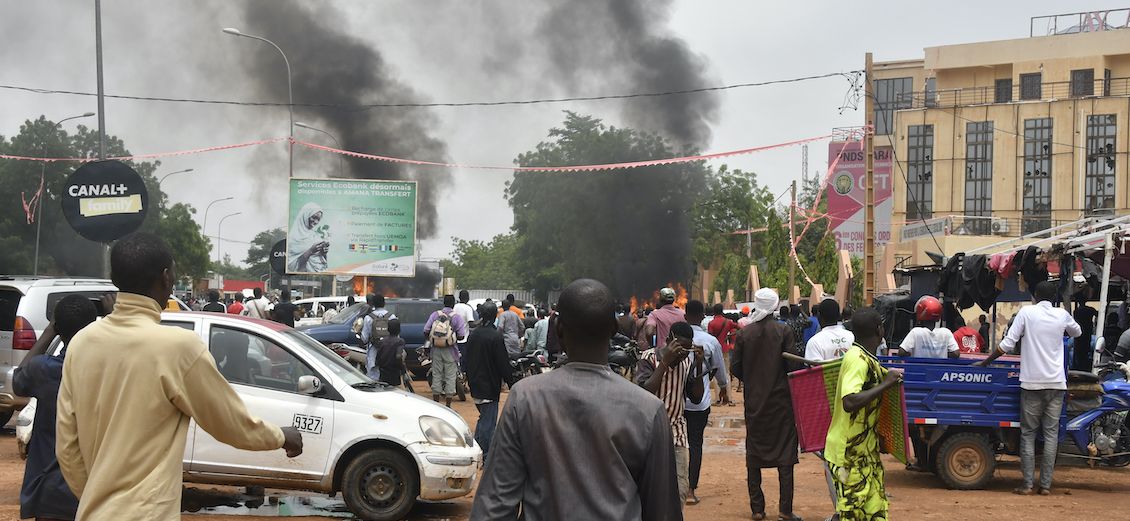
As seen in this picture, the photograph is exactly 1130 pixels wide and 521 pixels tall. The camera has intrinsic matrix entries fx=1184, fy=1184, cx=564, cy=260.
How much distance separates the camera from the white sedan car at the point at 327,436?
817 cm

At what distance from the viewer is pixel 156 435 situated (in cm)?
341

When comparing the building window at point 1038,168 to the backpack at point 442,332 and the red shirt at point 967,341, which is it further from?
the backpack at point 442,332

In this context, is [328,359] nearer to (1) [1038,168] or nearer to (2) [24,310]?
(2) [24,310]

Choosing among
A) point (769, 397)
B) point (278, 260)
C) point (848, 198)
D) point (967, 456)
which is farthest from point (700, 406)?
point (848, 198)

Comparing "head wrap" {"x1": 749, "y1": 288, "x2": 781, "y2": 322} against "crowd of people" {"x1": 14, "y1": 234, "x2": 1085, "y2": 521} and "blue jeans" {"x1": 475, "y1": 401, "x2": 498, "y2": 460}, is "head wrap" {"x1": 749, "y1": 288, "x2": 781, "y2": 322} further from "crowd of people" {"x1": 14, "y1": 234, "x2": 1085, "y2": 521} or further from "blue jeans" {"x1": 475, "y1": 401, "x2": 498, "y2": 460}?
"crowd of people" {"x1": 14, "y1": 234, "x2": 1085, "y2": 521}

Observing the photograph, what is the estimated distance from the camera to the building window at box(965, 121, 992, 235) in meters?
59.4

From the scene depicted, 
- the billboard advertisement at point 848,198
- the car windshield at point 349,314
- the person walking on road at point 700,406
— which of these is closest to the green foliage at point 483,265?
the billboard advertisement at point 848,198

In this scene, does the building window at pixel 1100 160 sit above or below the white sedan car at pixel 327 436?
above

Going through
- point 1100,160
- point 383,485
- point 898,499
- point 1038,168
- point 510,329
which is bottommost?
point 898,499

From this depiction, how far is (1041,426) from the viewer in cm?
979

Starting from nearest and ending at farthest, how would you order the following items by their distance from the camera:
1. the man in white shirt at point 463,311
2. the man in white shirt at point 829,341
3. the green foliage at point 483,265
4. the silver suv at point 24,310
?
the man in white shirt at point 829,341
the silver suv at point 24,310
the man in white shirt at point 463,311
the green foliage at point 483,265

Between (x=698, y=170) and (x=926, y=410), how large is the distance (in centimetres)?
3366

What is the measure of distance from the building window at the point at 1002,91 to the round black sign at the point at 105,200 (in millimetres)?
53453

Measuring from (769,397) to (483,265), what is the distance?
97.1 meters
